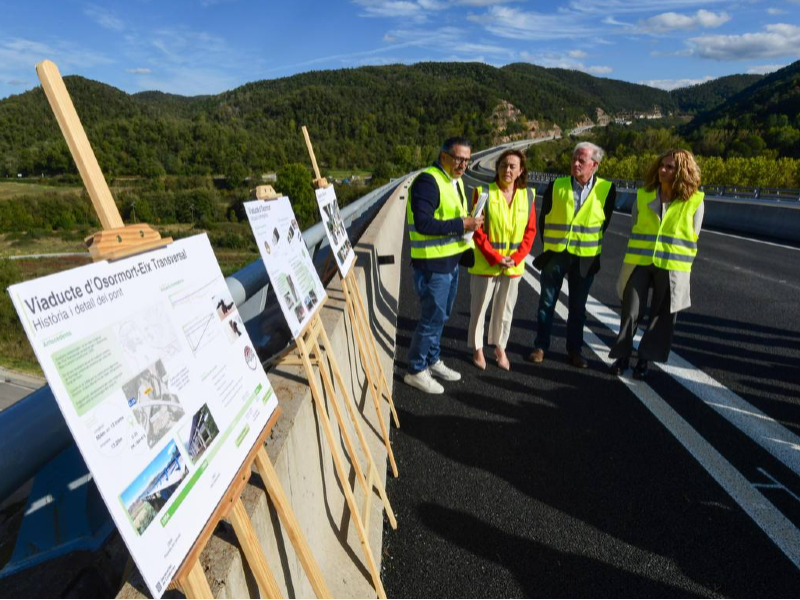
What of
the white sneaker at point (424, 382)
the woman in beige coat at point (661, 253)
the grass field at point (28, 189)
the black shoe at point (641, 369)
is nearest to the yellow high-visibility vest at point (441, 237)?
the white sneaker at point (424, 382)

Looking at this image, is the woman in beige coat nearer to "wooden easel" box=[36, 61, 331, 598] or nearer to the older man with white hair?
the older man with white hair

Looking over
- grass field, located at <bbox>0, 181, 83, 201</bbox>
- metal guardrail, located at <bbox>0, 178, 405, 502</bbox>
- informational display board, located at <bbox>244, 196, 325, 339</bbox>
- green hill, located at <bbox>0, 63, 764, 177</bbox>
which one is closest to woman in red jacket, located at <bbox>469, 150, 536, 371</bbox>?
informational display board, located at <bbox>244, 196, 325, 339</bbox>

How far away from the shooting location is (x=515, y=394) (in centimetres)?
457

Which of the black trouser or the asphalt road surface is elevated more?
the black trouser

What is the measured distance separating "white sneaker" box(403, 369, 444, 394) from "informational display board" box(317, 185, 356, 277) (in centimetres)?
129

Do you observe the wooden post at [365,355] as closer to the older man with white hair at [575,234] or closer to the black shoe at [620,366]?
the older man with white hair at [575,234]

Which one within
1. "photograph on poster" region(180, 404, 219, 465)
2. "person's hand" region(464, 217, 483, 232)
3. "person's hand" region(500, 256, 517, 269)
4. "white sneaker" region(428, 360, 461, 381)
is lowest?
"white sneaker" region(428, 360, 461, 381)

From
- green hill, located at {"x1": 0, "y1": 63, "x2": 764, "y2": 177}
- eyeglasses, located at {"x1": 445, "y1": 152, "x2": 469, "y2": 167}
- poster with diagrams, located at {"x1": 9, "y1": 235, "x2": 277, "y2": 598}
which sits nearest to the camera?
poster with diagrams, located at {"x1": 9, "y1": 235, "x2": 277, "y2": 598}

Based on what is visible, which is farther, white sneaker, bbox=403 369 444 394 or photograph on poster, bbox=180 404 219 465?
white sneaker, bbox=403 369 444 394

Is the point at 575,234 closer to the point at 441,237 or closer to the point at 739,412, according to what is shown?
the point at 441,237

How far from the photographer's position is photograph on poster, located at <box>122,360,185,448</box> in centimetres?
124

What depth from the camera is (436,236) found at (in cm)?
431

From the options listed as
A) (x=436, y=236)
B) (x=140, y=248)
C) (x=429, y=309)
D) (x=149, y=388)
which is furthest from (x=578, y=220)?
(x=149, y=388)

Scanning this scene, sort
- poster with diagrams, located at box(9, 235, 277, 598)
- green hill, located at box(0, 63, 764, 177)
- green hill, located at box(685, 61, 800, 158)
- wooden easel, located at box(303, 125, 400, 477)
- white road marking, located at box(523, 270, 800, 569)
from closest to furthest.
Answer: poster with diagrams, located at box(9, 235, 277, 598)
white road marking, located at box(523, 270, 800, 569)
wooden easel, located at box(303, 125, 400, 477)
green hill, located at box(685, 61, 800, 158)
green hill, located at box(0, 63, 764, 177)
